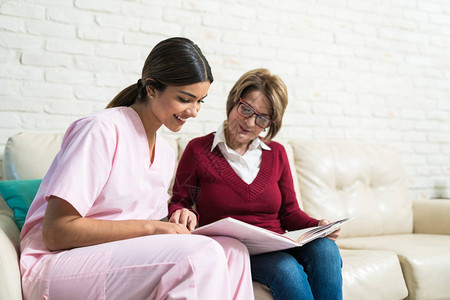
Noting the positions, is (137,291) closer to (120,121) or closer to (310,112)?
(120,121)

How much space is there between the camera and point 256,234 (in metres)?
1.18

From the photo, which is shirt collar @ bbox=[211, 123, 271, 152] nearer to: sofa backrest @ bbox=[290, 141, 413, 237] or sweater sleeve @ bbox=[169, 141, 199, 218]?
sweater sleeve @ bbox=[169, 141, 199, 218]

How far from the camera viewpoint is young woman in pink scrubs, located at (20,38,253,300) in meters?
0.98

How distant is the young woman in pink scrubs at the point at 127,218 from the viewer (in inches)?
38.7

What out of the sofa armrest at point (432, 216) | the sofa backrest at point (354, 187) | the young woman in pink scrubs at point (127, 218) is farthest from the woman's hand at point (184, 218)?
the sofa armrest at point (432, 216)

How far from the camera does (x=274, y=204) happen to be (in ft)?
5.48

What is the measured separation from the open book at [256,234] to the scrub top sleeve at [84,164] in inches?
11.9

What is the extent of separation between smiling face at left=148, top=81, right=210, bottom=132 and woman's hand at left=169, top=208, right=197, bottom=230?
29 centimetres

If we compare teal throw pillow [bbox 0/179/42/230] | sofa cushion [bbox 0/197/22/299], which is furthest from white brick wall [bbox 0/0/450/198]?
sofa cushion [bbox 0/197/22/299]

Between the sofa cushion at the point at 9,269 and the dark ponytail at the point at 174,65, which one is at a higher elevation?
the dark ponytail at the point at 174,65

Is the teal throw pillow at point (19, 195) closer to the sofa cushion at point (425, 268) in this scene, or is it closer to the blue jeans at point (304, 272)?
the blue jeans at point (304, 272)

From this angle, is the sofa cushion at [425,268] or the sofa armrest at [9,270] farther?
the sofa cushion at [425,268]

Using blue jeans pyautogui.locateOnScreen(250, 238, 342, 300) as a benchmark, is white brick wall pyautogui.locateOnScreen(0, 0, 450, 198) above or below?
above

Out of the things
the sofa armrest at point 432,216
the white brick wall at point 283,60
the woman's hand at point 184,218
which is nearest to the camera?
the woman's hand at point 184,218
